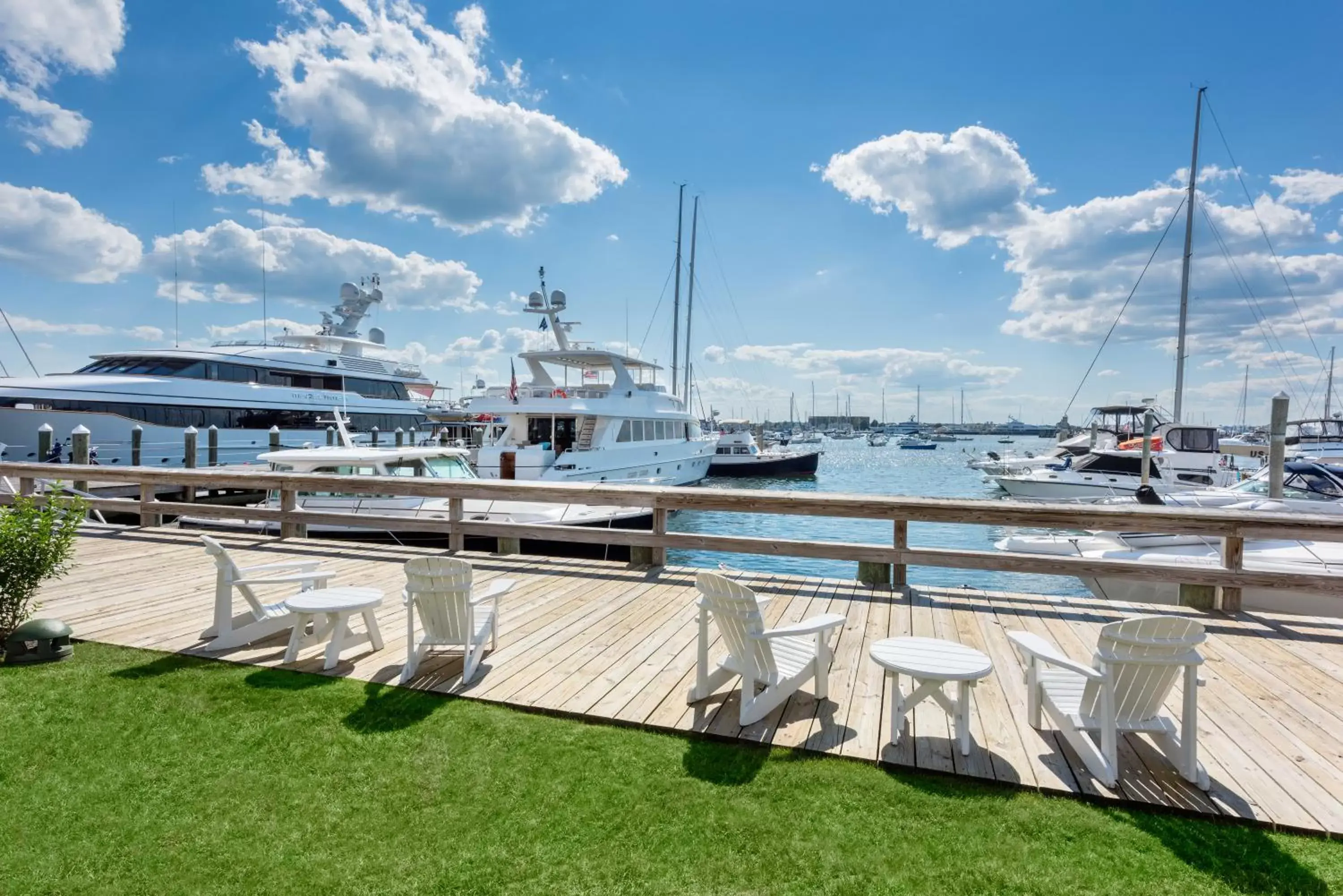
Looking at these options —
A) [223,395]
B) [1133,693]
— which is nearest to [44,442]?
[223,395]

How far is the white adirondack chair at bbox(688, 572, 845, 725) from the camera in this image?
3838 millimetres

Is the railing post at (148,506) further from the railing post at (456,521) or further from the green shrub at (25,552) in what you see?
the green shrub at (25,552)

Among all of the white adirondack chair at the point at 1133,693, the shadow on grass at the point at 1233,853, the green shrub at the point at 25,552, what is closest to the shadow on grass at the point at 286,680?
the green shrub at the point at 25,552

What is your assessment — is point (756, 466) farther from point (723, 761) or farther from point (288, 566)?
point (723, 761)

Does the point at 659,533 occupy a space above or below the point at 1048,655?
below

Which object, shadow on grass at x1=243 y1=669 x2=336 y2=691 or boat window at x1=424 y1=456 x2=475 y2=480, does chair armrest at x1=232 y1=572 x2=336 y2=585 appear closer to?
shadow on grass at x1=243 y1=669 x2=336 y2=691

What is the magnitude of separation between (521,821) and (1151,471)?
2680cm

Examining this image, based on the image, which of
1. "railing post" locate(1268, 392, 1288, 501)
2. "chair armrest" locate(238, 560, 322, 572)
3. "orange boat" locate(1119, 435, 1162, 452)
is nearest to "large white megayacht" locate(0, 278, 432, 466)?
"chair armrest" locate(238, 560, 322, 572)

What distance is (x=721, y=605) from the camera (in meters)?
3.97

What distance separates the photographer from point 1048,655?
3572 mm

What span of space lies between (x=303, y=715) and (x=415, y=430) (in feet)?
134

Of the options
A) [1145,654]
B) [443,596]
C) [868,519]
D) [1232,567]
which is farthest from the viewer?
[868,519]

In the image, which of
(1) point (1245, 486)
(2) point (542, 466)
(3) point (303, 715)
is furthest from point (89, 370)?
(1) point (1245, 486)

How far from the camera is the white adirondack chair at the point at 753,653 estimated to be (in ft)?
12.6
